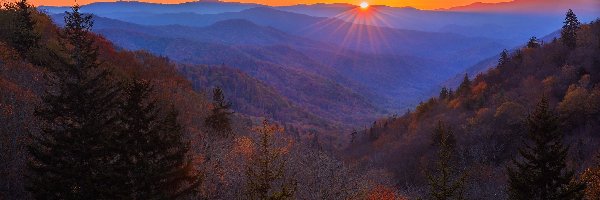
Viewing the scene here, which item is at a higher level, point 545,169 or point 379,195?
point 545,169

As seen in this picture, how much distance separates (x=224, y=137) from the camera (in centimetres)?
5566

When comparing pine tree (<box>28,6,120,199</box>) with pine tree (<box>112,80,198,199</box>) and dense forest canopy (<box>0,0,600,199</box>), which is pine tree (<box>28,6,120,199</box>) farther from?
pine tree (<box>112,80,198,199</box>)

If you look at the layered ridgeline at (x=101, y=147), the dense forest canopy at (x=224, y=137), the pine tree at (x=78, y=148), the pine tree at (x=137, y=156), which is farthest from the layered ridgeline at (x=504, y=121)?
the pine tree at (x=78, y=148)

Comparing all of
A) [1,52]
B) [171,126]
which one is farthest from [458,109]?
[171,126]

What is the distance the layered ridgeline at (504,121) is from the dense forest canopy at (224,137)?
35 cm

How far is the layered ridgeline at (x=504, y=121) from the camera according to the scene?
66812 mm

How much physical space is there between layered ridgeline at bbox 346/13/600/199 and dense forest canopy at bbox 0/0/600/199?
350 mm

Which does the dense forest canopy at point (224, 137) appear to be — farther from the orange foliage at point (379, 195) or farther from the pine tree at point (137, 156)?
the orange foliage at point (379, 195)

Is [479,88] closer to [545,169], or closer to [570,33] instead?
[570,33]

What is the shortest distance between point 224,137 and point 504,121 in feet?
188

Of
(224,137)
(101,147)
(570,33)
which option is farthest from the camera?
(570,33)

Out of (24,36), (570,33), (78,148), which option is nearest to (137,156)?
(78,148)

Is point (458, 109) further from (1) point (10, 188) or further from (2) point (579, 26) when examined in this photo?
(1) point (10, 188)

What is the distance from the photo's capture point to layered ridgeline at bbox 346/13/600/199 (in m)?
66.8
